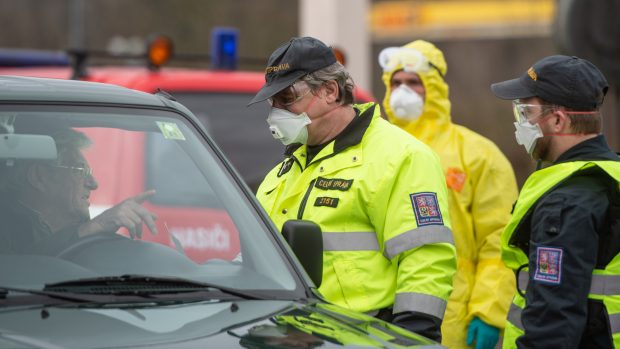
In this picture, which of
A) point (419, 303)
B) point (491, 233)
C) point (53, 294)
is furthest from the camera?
point (491, 233)

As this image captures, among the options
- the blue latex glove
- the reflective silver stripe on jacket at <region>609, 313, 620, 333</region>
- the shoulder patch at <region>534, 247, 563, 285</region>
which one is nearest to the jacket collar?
the shoulder patch at <region>534, 247, 563, 285</region>

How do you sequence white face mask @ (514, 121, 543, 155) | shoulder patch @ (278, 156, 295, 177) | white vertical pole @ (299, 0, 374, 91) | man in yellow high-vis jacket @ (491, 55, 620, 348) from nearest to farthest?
man in yellow high-vis jacket @ (491, 55, 620, 348), white face mask @ (514, 121, 543, 155), shoulder patch @ (278, 156, 295, 177), white vertical pole @ (299, 0, 374, 91)

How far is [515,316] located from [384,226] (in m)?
0.51

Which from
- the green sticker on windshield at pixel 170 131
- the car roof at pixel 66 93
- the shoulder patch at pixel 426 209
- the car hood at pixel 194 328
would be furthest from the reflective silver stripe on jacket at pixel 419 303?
the car roof at pixel 66 93

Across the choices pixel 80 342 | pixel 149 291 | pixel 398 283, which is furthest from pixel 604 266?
pixel 80 342

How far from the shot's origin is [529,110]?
14.6 ft

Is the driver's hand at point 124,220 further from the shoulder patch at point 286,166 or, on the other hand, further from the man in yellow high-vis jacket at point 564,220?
the man in yellow high-vis jacket at point 564,220

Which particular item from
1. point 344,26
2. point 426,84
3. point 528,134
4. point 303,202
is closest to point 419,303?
point 303,202

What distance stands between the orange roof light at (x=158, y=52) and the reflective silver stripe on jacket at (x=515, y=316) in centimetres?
362

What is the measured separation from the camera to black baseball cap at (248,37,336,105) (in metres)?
4.48

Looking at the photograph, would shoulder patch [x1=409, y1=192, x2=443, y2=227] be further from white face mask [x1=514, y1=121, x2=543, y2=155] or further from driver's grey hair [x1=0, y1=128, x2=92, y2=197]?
driver's grey hair [x1=0, y1=128, x2=92, y2=197]

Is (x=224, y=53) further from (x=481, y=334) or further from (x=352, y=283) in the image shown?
(x=352, y=283)

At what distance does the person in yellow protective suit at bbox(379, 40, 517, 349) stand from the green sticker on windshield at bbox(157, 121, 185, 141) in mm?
1564

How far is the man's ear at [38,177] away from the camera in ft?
12.4
